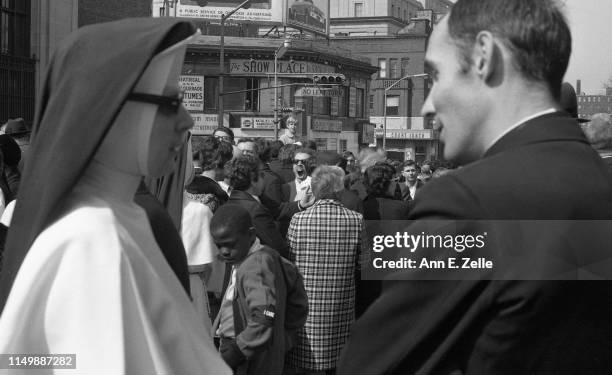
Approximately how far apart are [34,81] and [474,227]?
21.7 m

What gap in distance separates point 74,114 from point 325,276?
4989 millimetres

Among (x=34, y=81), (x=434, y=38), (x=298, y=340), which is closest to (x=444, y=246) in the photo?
(x=434, y=38)

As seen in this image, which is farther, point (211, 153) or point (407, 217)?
point (211, 153)

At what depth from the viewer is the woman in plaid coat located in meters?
6.78

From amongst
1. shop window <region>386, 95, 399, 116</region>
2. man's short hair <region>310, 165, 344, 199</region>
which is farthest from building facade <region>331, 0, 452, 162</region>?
man's short hair <region>310, 165, 344, 199</region>

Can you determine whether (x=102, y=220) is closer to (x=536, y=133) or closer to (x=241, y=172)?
(x=536, y=133)

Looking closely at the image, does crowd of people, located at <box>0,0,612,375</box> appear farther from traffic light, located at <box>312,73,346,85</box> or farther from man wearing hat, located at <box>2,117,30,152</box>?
traffic light, located at <box>312,73,346,85</box>

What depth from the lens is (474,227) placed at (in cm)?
188

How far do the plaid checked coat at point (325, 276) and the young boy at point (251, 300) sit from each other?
137 centimetres

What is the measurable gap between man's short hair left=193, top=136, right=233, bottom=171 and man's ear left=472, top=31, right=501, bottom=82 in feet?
18.1

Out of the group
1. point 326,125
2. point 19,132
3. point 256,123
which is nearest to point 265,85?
point 256,123

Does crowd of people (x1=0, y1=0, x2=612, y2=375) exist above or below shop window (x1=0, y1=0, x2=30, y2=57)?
below

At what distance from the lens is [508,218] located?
1889 mm

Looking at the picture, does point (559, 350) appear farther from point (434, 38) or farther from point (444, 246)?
point (434, 38)
